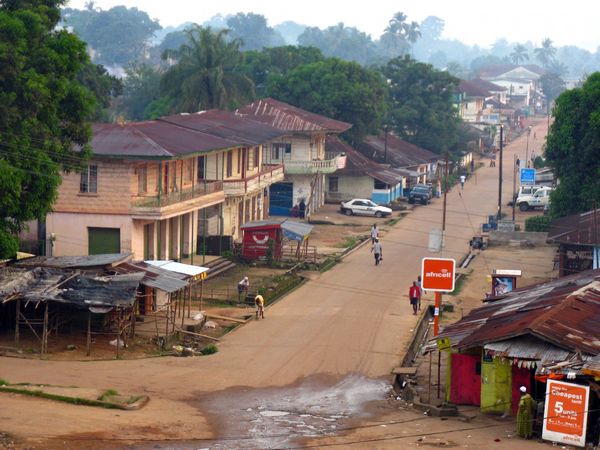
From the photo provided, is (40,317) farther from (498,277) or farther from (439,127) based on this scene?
(439,127)

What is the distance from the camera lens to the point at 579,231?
4781 cm

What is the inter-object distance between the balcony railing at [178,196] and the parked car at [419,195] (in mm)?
29019

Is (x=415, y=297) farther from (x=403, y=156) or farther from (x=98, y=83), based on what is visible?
(x=403, y=156)

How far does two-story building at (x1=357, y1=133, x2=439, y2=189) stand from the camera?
87.1m

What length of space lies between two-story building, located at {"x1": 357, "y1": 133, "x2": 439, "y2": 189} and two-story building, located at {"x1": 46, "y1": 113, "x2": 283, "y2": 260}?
117 ft

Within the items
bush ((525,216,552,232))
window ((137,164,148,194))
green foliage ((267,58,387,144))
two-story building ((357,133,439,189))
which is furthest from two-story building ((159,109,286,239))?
two-story building ((357,133,439,189))

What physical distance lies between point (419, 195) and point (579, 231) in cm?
3249

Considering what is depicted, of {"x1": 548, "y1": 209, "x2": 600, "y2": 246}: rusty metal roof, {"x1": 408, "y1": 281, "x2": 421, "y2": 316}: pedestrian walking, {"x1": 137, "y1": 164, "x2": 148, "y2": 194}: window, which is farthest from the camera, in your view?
{"x1": 548, "y1": 209, "x2": 600, "y2": 246}: rusty metal roof

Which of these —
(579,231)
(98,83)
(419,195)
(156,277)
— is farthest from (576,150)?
(98,83)

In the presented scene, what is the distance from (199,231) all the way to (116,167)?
972cm

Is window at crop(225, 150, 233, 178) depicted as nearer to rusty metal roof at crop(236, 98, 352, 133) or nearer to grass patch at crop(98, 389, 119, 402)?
rusty metal roof at crop(236, 98, 352, 133)

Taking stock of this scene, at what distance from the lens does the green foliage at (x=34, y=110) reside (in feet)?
120

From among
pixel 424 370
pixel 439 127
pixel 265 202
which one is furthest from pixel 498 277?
pixel 439 127

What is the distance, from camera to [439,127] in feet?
322
